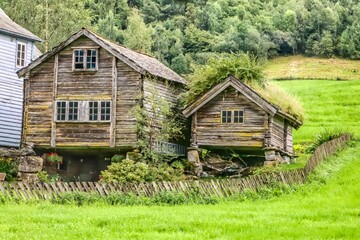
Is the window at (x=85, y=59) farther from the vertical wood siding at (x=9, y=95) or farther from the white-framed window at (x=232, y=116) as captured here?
the white-framed window at (x=232, y=116)

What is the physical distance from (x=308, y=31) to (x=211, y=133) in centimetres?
7515

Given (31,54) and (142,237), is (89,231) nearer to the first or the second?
(142,237)

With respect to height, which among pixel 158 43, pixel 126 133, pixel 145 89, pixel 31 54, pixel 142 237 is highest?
pixel 158 43

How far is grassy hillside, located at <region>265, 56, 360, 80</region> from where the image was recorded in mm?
81875

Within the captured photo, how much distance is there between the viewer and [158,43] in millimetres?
100250

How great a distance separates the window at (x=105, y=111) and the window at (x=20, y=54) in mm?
9401

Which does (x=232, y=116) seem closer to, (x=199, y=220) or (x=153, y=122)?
(x=153, y=122)

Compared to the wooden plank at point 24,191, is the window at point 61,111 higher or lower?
higher

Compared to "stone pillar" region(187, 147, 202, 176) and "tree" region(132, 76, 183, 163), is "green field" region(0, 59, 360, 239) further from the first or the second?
"tree" region(132, 76, 183, 163)

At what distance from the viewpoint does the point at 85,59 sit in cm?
3784

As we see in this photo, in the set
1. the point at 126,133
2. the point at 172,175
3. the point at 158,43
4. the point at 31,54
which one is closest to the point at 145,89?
the point at 126,133

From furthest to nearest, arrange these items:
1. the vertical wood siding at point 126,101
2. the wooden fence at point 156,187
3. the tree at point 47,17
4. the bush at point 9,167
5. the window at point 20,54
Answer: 1. the tree at point 47,17
2. the window at point 20,54
3. the vertical wood siding at point 126,101
4. the bush at point 9,167
5. the wooden fence at point 156,187

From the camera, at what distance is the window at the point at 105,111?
3712 centimetres

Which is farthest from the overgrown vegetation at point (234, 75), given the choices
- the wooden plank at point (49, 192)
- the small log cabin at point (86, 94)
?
the wooden plank at point (49, 192)
